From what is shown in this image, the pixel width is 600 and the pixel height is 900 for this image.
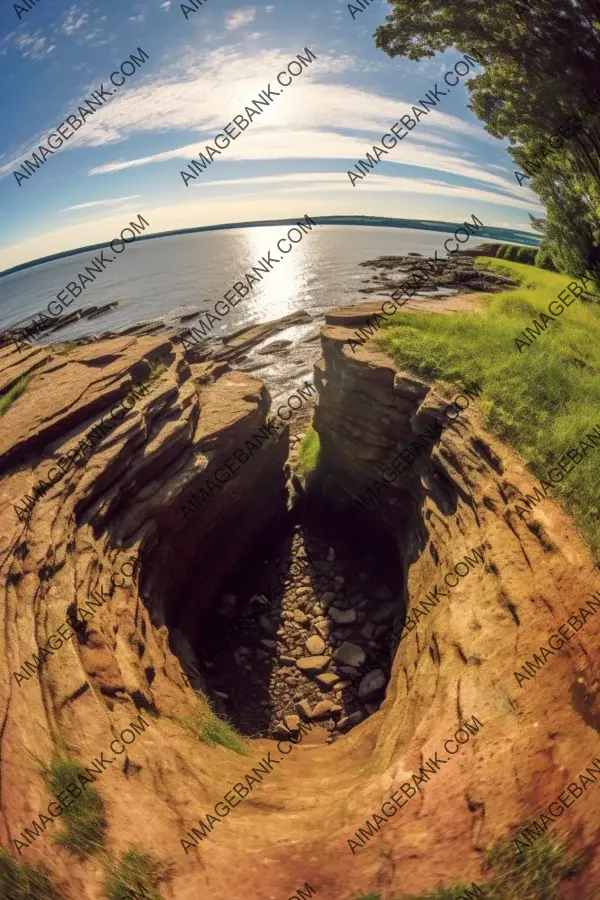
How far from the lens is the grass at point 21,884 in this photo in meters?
4.21

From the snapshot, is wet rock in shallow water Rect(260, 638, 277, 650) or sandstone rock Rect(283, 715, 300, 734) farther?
wet rock in shallow water Rect(260, 638, 277, 650)

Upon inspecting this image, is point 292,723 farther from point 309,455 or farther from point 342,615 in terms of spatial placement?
point 309,455

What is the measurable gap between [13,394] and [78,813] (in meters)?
11.6

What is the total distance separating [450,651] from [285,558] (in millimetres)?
8894

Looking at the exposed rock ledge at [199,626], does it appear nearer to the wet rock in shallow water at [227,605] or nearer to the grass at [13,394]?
the grass at [13,394]

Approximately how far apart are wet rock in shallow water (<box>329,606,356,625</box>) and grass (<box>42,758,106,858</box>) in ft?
28.0

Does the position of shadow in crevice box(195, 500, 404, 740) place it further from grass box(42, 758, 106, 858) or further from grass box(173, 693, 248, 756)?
grass box(42, 758, 106, 858)

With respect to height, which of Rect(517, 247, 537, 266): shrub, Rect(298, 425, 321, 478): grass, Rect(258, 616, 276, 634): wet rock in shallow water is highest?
Rect(517, 247, 537, 266): shrub

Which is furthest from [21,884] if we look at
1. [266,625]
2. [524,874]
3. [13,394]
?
[13,394]

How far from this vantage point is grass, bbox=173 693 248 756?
7441 millimetres

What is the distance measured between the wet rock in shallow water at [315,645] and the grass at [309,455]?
7.12 meters

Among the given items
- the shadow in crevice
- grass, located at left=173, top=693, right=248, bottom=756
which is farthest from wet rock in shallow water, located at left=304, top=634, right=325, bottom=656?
grass, located at left=173, top=693, right=248, bottom=756

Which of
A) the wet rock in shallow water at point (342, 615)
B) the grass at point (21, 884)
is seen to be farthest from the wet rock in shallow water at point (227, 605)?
the grass at point (21, 884)

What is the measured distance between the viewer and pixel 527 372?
1122 cm
